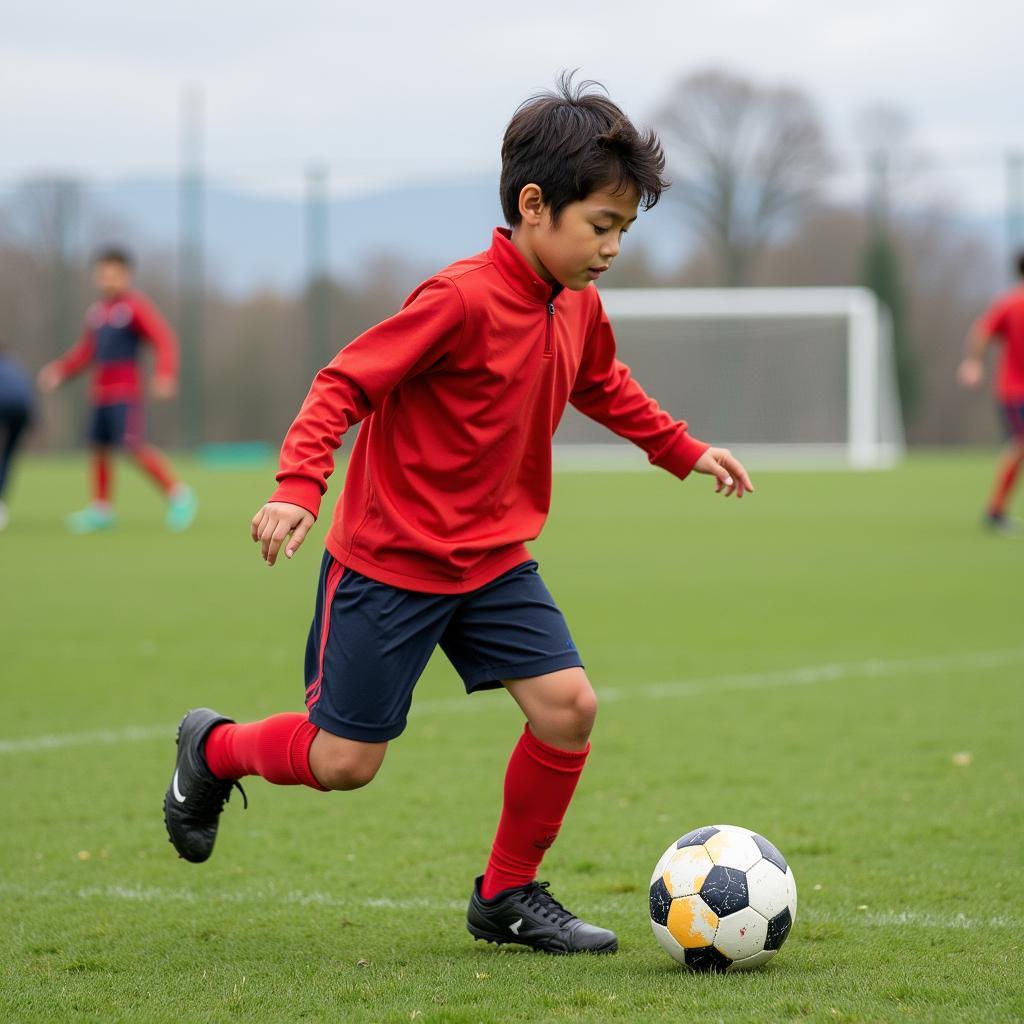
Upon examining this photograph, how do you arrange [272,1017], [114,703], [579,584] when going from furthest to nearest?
[579,584] → [114,703] → [272,1017]

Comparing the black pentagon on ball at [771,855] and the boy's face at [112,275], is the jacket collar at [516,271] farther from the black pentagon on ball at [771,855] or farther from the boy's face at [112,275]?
the boy's face at [112,275]

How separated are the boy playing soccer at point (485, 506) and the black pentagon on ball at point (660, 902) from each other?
169 mm

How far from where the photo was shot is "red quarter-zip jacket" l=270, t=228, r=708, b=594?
3154 mm

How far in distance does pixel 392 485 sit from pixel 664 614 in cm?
530

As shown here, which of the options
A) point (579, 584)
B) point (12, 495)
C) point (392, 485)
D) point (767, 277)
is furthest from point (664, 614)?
point (767, 277)

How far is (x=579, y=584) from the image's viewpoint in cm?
980

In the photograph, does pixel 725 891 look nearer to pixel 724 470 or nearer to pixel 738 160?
pixel 724 470

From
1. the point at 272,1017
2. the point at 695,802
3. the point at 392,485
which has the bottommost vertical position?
the point at 695,802

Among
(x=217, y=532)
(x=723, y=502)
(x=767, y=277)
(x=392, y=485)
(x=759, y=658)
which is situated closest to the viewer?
(x=392, y=485)

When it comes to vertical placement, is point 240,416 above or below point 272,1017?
below

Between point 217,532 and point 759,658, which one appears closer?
point 759,658

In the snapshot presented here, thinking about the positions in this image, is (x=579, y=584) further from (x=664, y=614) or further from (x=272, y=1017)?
(x=272, y=1017)

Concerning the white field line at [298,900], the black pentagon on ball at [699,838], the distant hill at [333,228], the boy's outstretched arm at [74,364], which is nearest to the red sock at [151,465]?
the boy's outstretched arm at [74,364]

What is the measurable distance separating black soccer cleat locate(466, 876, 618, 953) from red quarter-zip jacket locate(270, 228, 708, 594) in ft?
2.17
